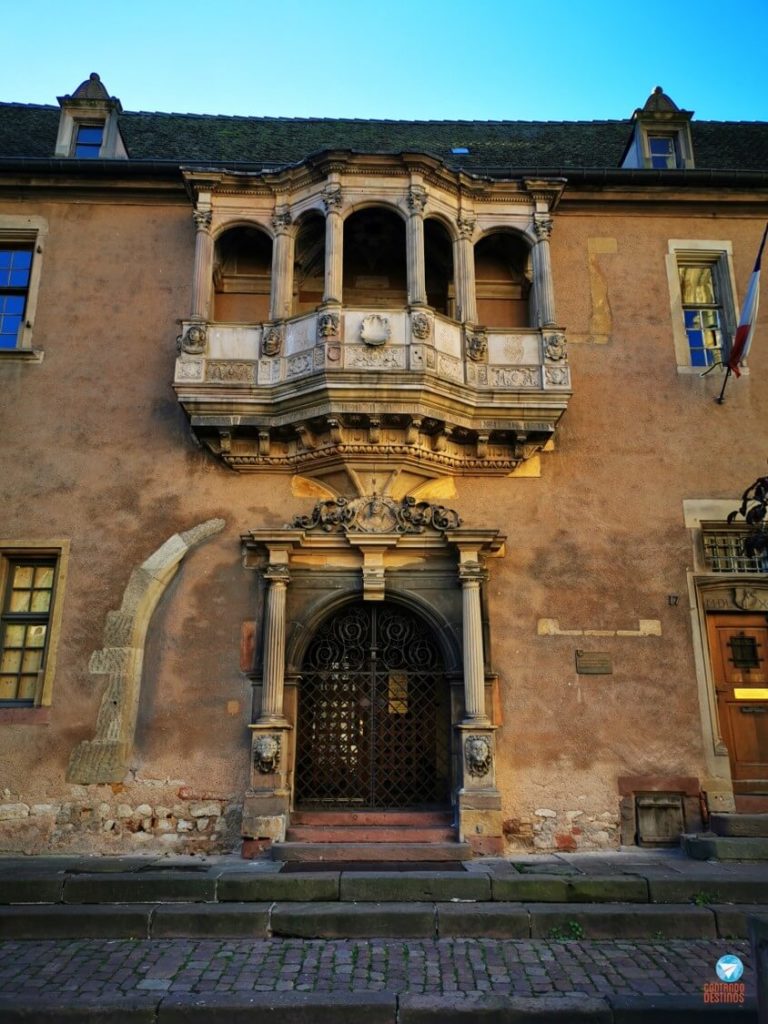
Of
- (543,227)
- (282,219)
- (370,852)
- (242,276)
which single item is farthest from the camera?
(242,276)

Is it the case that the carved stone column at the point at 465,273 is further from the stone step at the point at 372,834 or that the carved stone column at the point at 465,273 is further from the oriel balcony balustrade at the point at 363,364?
the stone step at the point at 372,834

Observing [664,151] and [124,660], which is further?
[664,151]

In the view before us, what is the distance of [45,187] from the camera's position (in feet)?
36.1

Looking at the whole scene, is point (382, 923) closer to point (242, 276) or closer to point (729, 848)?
point (729, 848)

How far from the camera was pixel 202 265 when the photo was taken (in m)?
10.2

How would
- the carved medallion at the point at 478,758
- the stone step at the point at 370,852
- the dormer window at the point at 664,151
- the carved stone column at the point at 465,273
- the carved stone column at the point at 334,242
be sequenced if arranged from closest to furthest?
the stone step at the point at 370,852
the carved medallion at the point at 478,758
the carved stone column at the point at 334,242
the carved stone column at the point at 465,273
the dormer window at the point at 664,151

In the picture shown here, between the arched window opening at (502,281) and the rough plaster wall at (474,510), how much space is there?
1.86ft

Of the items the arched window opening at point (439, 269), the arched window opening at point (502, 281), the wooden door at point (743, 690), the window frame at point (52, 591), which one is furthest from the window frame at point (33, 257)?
the wooden door at point (743, 690)

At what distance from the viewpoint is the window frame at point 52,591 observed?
30.1 ft

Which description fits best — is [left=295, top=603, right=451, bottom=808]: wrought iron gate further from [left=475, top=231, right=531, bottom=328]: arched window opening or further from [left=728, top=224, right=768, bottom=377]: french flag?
[left=728, top=224, right=768, bottom=377]: french flag

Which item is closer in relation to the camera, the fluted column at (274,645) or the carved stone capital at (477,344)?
the fluted column at (274,645)

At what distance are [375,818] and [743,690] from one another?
Answer: 485cm

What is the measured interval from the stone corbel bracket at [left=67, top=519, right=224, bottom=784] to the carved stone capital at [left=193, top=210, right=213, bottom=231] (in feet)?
13.2

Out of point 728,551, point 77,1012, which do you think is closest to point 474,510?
point 728,551
